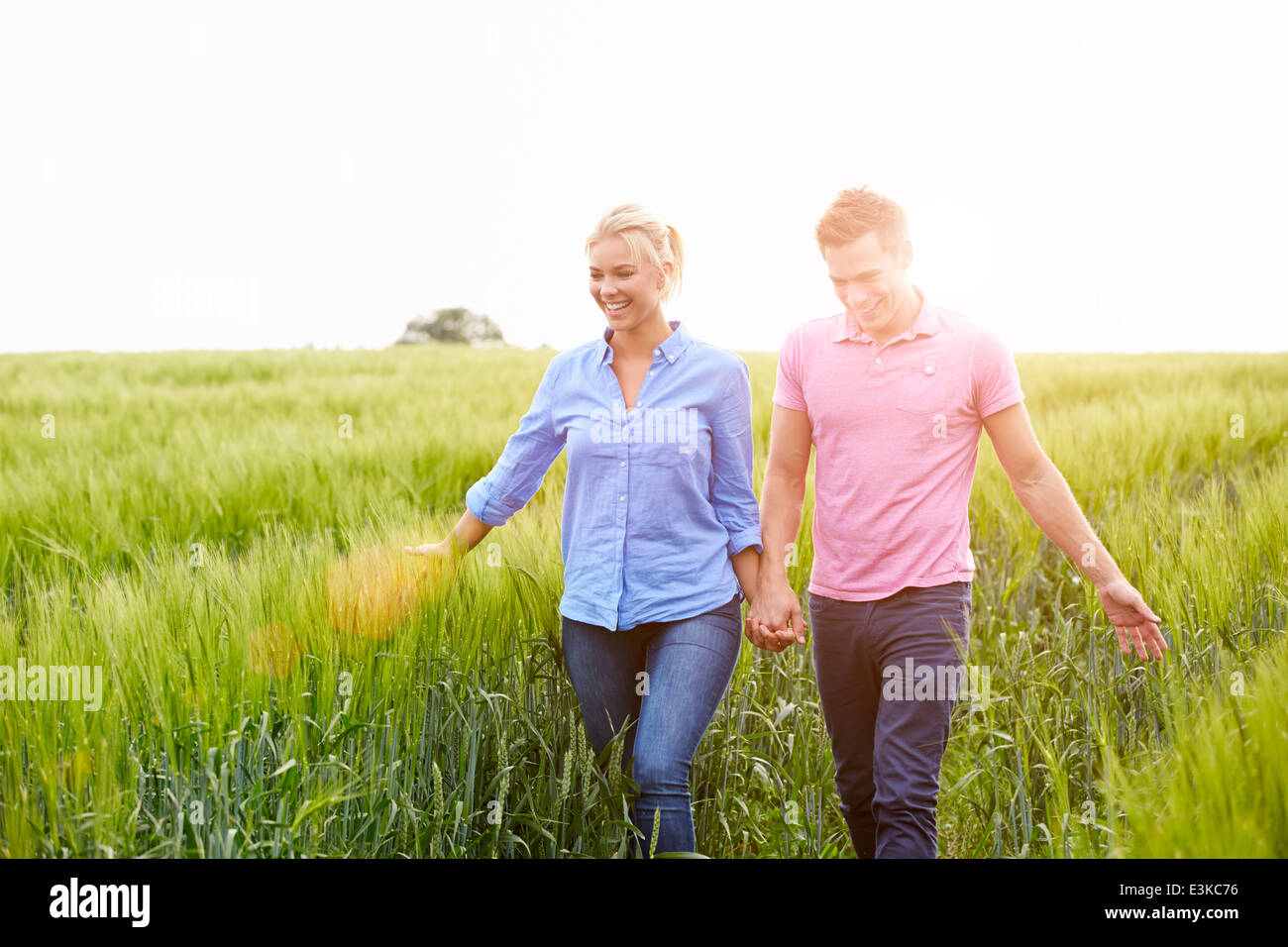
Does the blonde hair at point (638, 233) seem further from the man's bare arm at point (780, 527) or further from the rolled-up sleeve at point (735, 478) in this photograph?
the man's bare arm at point (780, 527)

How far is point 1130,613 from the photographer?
1899mm

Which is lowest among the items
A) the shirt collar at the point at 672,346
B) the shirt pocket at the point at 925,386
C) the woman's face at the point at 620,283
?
the shirt pocket at the point at 925,386

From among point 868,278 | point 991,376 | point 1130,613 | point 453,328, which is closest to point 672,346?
point 868,278

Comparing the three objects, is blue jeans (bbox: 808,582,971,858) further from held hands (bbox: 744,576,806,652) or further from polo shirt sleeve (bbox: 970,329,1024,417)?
polo shirt sleeve (bbox: 970,329,1024,417)

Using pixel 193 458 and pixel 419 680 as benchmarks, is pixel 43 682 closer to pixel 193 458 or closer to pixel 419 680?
pixel 419 680

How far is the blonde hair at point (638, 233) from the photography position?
186 cm

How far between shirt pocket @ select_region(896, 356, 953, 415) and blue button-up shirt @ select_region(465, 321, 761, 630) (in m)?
0.34

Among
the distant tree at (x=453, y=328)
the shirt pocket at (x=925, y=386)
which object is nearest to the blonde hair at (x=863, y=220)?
the shirt pocket at (x=925, y=386)

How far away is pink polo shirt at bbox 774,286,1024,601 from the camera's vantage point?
6.15 feet

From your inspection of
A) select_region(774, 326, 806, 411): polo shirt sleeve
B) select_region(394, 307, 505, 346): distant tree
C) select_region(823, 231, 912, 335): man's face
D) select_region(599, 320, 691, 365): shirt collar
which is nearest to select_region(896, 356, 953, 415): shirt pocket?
select_region(823, 231, 912, 335): man's face

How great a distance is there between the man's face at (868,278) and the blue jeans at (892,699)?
58 centimetres

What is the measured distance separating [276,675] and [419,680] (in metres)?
0.29

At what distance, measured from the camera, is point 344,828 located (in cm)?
161

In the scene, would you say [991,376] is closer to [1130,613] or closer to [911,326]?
[911,326]
